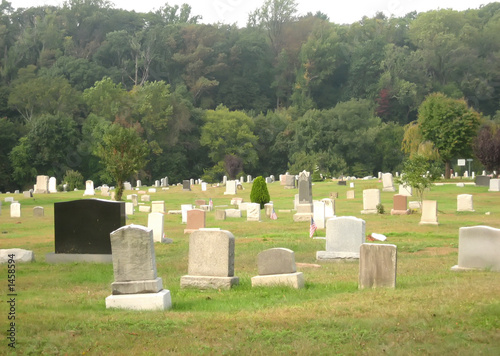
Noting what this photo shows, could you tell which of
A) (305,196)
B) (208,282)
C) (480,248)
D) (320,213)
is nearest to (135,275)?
(208,282)

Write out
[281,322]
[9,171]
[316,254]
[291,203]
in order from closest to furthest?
[281,322] → [316,254] → [291,203] → [9,171]

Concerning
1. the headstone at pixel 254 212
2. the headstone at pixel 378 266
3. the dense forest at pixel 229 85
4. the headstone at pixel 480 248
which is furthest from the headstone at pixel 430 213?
the dense forest at pixel 229 85

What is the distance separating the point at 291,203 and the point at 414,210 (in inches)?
343

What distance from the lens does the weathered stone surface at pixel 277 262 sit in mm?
11414

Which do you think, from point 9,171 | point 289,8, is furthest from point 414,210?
point 289,8

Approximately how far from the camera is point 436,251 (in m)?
17.0

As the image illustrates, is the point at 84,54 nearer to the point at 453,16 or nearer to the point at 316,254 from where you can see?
the point at 453,16

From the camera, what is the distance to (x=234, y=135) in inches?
2918

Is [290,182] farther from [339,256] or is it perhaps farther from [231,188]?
[339,256]

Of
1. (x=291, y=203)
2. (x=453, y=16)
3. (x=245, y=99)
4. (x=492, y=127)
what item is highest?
(x=453, y=16)

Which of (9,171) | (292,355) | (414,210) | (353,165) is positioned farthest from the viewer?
(353,165)

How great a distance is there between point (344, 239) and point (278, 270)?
4.58m

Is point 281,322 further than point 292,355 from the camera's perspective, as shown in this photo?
Yes

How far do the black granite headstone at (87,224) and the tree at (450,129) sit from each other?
39371mm
